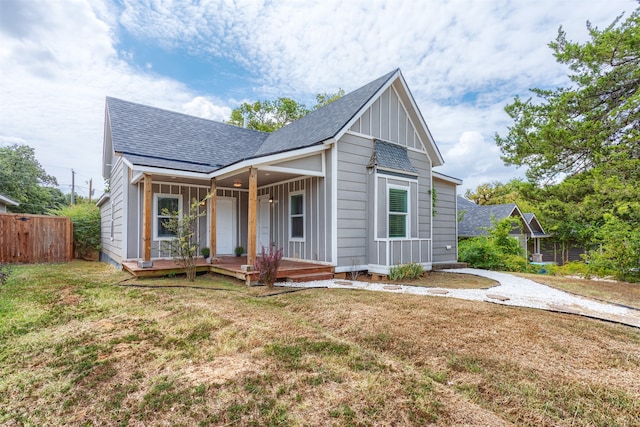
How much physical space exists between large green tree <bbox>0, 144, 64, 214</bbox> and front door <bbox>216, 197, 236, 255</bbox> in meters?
17.9

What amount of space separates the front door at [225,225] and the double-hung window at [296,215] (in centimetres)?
260

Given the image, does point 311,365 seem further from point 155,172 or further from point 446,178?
point 446,178

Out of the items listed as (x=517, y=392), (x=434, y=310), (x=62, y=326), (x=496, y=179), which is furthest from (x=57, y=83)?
(x=496, y=179)

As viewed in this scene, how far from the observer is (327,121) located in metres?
9.31

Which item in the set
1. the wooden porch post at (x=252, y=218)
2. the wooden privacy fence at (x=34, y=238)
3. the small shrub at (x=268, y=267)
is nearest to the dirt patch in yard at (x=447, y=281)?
the small shrub at (x=268, y=267)

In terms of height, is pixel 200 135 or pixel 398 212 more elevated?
pixel 200 135

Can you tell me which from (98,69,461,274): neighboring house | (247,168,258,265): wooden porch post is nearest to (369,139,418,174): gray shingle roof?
(98,69,461,274): neighboring house

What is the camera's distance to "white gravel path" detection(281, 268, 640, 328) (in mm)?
4902

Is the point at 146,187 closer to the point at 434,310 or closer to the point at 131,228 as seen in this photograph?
the point at 131,228

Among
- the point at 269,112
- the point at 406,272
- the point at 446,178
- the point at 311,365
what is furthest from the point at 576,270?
the point at 269,112

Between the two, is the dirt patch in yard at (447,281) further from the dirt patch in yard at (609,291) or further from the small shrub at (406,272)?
the dirt patch in yard at (609,291)

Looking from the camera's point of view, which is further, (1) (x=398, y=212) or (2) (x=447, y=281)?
(1) (x=398, y=212)

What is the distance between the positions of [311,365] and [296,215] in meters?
6.46

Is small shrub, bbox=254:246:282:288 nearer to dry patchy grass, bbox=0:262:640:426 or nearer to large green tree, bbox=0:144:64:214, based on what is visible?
dry patchy grass, bbox=0:262:640:426
